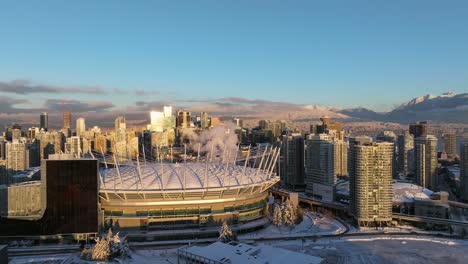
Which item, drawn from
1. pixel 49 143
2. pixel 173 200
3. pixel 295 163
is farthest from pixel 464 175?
pixel 49 143

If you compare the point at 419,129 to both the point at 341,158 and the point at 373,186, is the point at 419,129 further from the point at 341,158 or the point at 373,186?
the point at 373,186

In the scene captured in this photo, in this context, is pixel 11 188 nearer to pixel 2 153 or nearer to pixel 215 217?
pixel 215 217

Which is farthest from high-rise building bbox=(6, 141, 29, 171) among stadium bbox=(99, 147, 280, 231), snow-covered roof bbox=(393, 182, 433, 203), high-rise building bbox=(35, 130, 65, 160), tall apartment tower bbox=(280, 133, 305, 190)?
snow-covered roof bbox=(393, 182, 433, 203)

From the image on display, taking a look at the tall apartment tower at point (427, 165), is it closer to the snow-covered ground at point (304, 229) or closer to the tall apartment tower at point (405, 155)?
the tall apartment tower at point (405, 155)

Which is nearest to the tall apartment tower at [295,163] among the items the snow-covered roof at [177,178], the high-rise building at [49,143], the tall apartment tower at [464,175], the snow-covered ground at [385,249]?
the tall apartment tower at [464,175]

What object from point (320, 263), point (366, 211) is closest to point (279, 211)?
point (366, 211)

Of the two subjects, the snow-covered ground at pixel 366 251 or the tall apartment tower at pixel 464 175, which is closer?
the snow-covered ground at pixel 366 251
